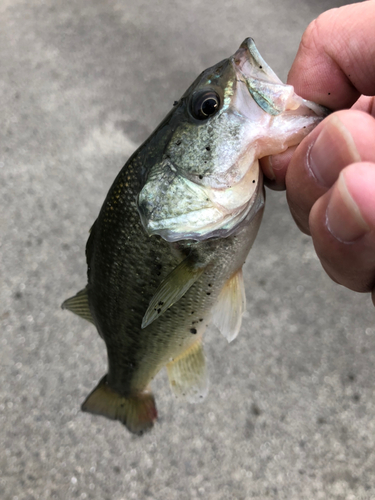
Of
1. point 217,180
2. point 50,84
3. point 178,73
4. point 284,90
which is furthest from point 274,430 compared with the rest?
point 50,84

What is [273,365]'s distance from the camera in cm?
170

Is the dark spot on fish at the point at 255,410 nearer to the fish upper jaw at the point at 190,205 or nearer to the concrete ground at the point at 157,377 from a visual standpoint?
the concrete ground at the point at 157,377

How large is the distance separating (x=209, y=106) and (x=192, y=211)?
24cm

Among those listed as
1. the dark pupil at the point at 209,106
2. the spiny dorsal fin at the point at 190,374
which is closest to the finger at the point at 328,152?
the dark pupil at the point at 209,106

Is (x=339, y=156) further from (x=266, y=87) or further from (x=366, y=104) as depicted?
(x=366, y=104)

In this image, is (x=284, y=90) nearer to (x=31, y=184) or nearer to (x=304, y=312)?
(x=304, y=312)

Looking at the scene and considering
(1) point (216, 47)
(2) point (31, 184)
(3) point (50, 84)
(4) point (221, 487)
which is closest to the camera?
(4) point (221, 487)

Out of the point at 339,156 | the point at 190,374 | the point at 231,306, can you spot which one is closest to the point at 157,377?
the point at 190,374

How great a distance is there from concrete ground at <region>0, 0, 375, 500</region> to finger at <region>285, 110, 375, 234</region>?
112 cm

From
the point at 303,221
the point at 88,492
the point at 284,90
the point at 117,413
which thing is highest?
the point at 284,90

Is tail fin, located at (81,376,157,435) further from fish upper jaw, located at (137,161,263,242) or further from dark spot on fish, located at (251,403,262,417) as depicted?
fish upper jaw, located at (137,161,263,242)

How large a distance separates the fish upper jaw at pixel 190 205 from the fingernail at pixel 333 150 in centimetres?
14

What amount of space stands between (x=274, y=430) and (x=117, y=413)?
73 cm

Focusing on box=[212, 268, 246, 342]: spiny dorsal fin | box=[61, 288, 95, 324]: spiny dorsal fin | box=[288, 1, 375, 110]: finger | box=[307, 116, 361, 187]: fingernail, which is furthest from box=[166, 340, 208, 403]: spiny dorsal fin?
box=[288, 1, 375, 110]: finger
